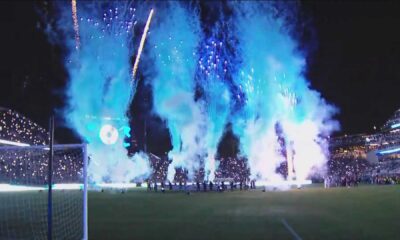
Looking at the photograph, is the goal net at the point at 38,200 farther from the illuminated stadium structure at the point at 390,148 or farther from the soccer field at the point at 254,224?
the illuminated stadium structure at the point at 390,148

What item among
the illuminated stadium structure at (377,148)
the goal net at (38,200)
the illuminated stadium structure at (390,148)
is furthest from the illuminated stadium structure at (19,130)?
the illuminated stadium structure at (390,148)

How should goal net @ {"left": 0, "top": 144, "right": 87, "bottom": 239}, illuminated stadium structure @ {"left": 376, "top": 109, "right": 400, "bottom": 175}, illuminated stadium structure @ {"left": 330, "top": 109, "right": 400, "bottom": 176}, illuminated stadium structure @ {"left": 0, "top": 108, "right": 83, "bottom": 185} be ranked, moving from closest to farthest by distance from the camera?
goal net @ {"left": 0, "top": 144, "right": 87, "bottom": 239}
illuminated stadium structure @ {"left": 0, "top": 108, "right": 83, "bottom": 185}
illuminated stadium structure @ {"left": 376, "top": 109, "right": 400, "bottom": 175}
illuminated stadium structure @ {"left": 330, "top": 109, "right": 400, "bottom": 176}

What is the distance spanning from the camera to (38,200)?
29297mm

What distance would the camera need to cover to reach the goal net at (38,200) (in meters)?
14.7

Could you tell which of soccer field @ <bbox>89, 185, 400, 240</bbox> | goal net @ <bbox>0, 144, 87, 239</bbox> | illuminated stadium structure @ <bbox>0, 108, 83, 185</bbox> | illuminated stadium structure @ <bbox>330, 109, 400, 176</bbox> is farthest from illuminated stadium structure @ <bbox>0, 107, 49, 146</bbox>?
illuminated stadium structure @ <bbox>330, 109, 400, 176</bbox>

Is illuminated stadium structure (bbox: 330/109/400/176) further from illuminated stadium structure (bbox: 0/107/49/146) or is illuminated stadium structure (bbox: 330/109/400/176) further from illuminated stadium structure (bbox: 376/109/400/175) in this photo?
illuminated stadium structure (bbox: 0/107/49/146)

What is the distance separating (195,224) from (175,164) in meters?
50.4

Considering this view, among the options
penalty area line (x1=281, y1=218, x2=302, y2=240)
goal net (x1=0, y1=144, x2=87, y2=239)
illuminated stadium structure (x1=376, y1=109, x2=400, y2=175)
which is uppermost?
illuminated stadium structure (x1=376, y1=109, x2=400, y2=175)

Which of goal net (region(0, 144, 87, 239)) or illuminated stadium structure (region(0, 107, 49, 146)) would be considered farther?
illuminated stadium structure (region(0, 107, 49, 146))

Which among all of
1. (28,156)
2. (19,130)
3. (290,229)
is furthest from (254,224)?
(19,130)

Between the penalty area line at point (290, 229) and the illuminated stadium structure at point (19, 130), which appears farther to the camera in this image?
the illuminated stadium structure at point (19, 130)

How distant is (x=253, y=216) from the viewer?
19.0m

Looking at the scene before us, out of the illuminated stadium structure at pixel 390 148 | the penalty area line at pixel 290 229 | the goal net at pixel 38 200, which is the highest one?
the illuminated stadium structure at pixel 390 148

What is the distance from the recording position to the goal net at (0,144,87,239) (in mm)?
14673
